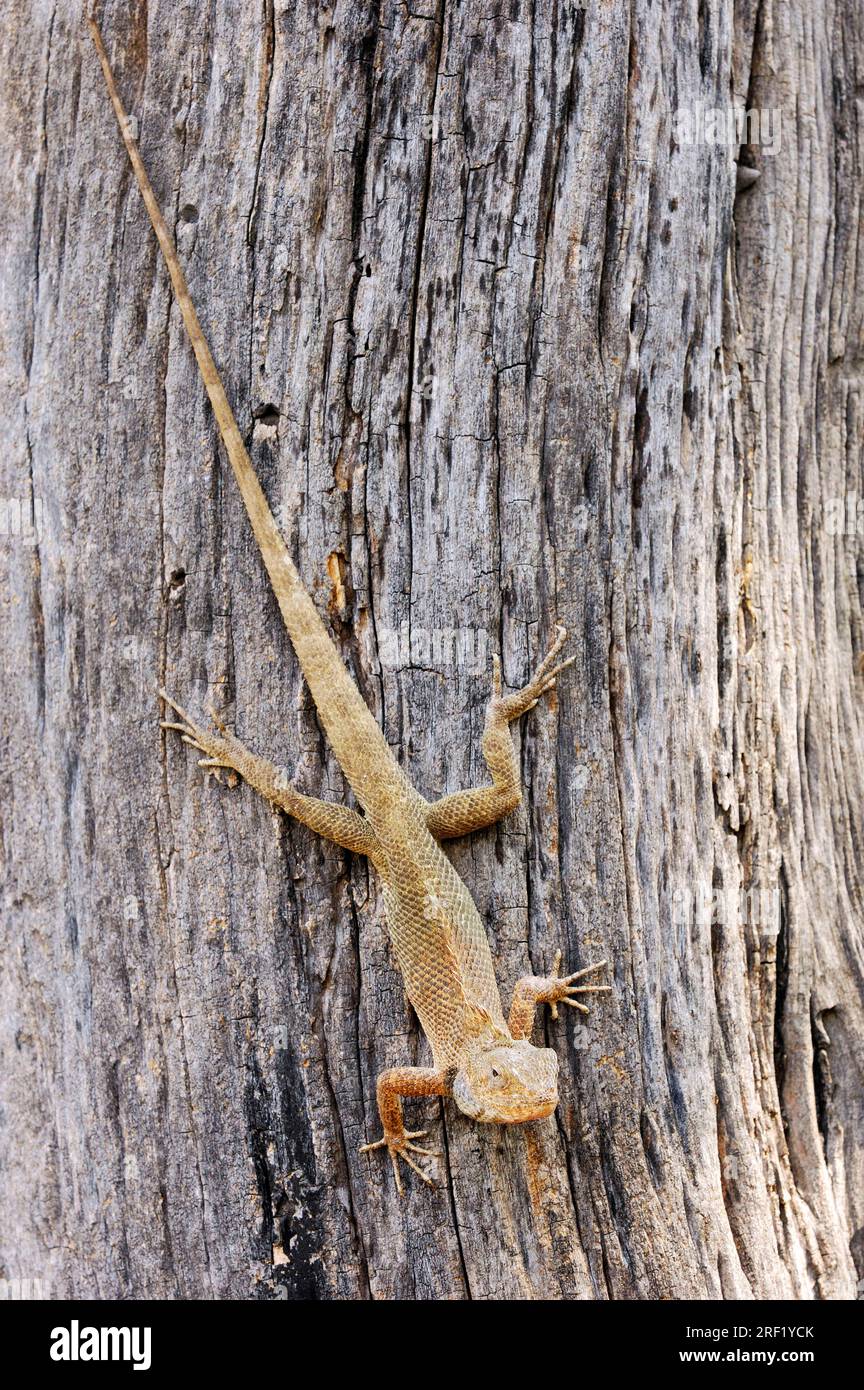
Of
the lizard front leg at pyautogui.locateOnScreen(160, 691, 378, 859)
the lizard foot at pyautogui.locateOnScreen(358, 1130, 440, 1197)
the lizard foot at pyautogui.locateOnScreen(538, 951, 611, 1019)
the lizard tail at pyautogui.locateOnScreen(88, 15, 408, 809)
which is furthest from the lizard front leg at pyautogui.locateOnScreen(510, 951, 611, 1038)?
the lizard tail at pyautogui.locateOnScreen(88, 15, 408, 809)

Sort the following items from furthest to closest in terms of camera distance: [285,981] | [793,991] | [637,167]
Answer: [793,991] → [637,167] → [285,981]

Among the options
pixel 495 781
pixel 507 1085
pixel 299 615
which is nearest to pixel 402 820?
pixel 495 781

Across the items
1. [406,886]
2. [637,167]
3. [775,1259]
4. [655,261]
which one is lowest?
[775,1259]

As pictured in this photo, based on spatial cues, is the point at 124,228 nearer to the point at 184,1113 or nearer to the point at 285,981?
the point at 285,981

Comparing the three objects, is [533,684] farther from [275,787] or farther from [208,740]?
[208,740]

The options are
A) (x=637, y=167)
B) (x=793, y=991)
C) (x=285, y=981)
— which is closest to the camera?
(x=285, y=981)

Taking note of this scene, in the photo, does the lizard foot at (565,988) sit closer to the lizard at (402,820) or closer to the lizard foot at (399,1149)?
the lizard at (402,820)

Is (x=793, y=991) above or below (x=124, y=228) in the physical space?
below

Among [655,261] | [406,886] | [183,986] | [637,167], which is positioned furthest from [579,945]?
[637,167]
